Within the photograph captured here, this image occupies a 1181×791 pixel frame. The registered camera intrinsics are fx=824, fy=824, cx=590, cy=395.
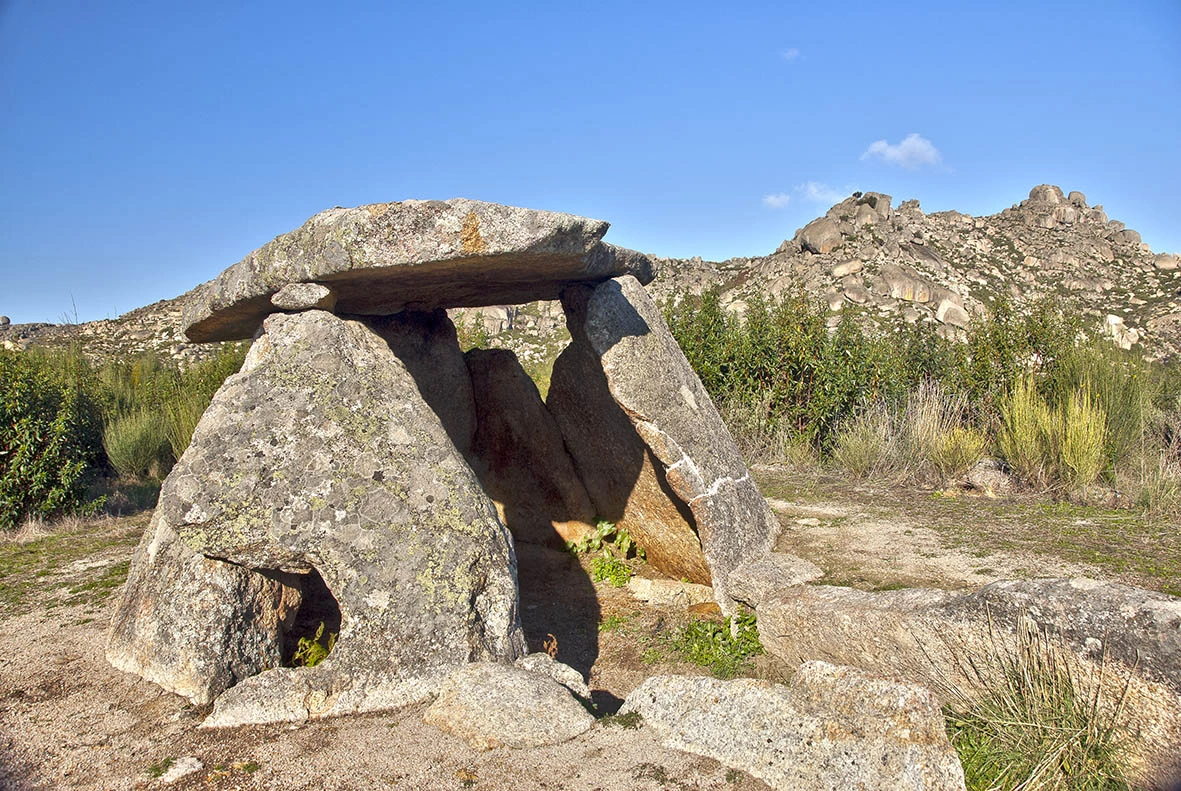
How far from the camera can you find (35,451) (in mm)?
8141

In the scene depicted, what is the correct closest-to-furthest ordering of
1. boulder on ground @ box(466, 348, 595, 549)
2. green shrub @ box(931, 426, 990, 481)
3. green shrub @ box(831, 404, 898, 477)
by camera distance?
boulder on ground @ box(466, 348, 595, 549) → green shrub @ box(931, 426, 990, 481) → green shrub @ box(831, 404, 898, 477)

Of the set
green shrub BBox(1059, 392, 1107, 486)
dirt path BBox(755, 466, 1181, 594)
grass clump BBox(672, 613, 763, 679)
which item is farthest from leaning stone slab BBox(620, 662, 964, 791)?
green shrub BBox(1059, 392, 1107, 486)

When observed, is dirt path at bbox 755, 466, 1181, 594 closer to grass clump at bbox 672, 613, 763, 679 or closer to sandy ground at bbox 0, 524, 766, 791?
grass clump at bbox 672, 613, 763, 679

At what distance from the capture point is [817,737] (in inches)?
119

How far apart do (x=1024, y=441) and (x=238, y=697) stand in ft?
23.2

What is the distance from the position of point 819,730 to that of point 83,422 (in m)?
10.0

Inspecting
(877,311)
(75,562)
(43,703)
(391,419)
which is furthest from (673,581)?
(877,311)

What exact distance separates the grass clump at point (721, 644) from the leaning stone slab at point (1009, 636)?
26 centimetres

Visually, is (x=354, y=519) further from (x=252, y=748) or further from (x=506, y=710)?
(x=506, y=710)

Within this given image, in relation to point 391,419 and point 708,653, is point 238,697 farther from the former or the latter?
point 708,653

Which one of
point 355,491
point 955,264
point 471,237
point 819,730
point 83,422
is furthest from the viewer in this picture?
point 955,264

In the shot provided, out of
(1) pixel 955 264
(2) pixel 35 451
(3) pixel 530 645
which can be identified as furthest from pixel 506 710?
(1) pixel 955 264

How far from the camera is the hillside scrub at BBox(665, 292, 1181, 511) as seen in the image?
771 centimetres

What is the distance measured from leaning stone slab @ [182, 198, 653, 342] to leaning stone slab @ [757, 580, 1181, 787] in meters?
2.48
